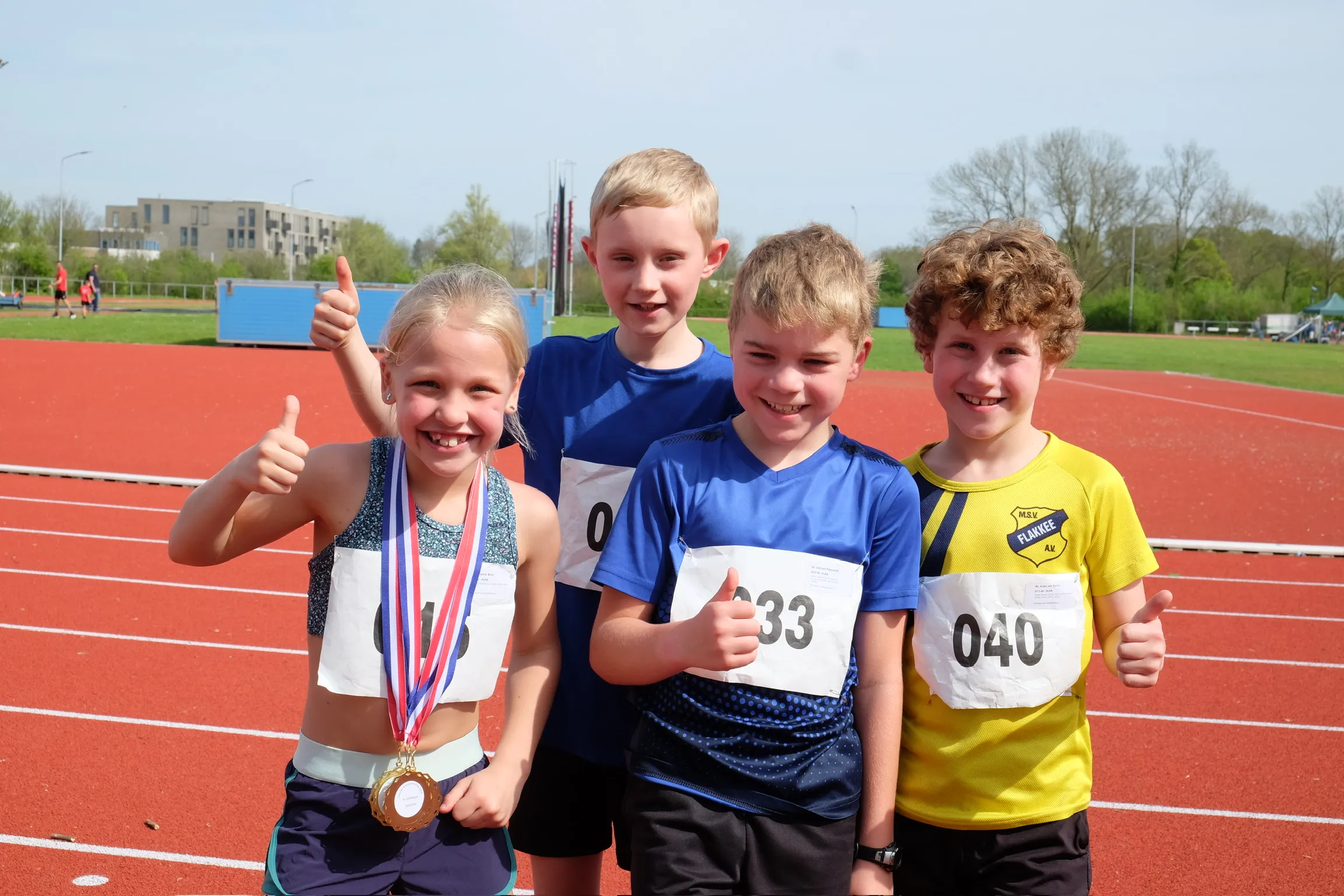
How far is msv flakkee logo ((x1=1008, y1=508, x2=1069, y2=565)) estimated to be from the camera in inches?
83.4

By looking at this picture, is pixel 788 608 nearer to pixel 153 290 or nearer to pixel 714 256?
pixel 714 256

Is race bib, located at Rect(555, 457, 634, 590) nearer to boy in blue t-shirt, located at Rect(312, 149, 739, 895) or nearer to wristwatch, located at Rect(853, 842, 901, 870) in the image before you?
boy in blue t-shirt, located at Rect(312, 149, 739, 895)

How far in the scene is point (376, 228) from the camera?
70.9 meters

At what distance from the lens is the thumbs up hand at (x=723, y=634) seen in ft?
5.77

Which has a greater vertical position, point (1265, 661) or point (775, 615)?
point (775, 615)

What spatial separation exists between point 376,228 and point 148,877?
71.1 meters

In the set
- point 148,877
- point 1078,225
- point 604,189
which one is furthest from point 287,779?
point 1078,225

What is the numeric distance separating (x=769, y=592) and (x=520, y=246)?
76.0 m

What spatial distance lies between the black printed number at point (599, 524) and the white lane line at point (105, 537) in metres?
5.47

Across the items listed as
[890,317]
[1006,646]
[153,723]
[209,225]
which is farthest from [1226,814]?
[209,225]

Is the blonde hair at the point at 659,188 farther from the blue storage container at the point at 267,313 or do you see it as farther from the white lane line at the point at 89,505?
the blue storage container at the point at 267,313

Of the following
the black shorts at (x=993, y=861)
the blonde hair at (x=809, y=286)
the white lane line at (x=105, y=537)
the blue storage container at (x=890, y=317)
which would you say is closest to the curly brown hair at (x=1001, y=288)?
the blonde hair at (x=809, y=286)

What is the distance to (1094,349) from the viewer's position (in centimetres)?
3847

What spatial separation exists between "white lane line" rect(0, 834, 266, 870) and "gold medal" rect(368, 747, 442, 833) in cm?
193
